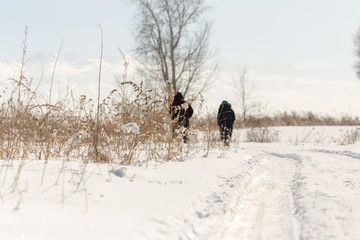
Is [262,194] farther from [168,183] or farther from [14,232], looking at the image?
[14,232]

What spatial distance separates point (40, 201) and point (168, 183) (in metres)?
1.45

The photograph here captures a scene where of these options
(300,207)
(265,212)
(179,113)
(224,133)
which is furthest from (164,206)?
(224,133)

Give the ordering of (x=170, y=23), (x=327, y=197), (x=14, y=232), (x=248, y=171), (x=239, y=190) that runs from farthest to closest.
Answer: (x=170, y=23), (x=248, y=171), (x=239, y=190), (x=327, y=197), (x=14, y=232)

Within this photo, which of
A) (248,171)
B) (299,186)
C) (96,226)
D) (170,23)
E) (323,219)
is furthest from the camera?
(170,23)

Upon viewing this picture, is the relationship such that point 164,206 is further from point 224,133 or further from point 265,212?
point 224,133

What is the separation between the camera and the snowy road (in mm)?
Result: 2561

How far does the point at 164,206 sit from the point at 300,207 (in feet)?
4.64

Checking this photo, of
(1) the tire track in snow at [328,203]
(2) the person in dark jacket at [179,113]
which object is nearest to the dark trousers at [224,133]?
(2) the person in dark jacket at [179,113]

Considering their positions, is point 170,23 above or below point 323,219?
above

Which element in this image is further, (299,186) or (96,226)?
(299,186)

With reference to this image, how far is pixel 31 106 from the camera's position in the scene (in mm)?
4375

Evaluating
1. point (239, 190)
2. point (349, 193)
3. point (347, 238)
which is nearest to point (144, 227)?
point (347, 238)

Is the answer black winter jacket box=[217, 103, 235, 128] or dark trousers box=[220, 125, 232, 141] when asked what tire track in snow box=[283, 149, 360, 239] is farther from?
black winter jacket box=[217, 103, 235, 128]

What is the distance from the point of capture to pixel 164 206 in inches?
107
